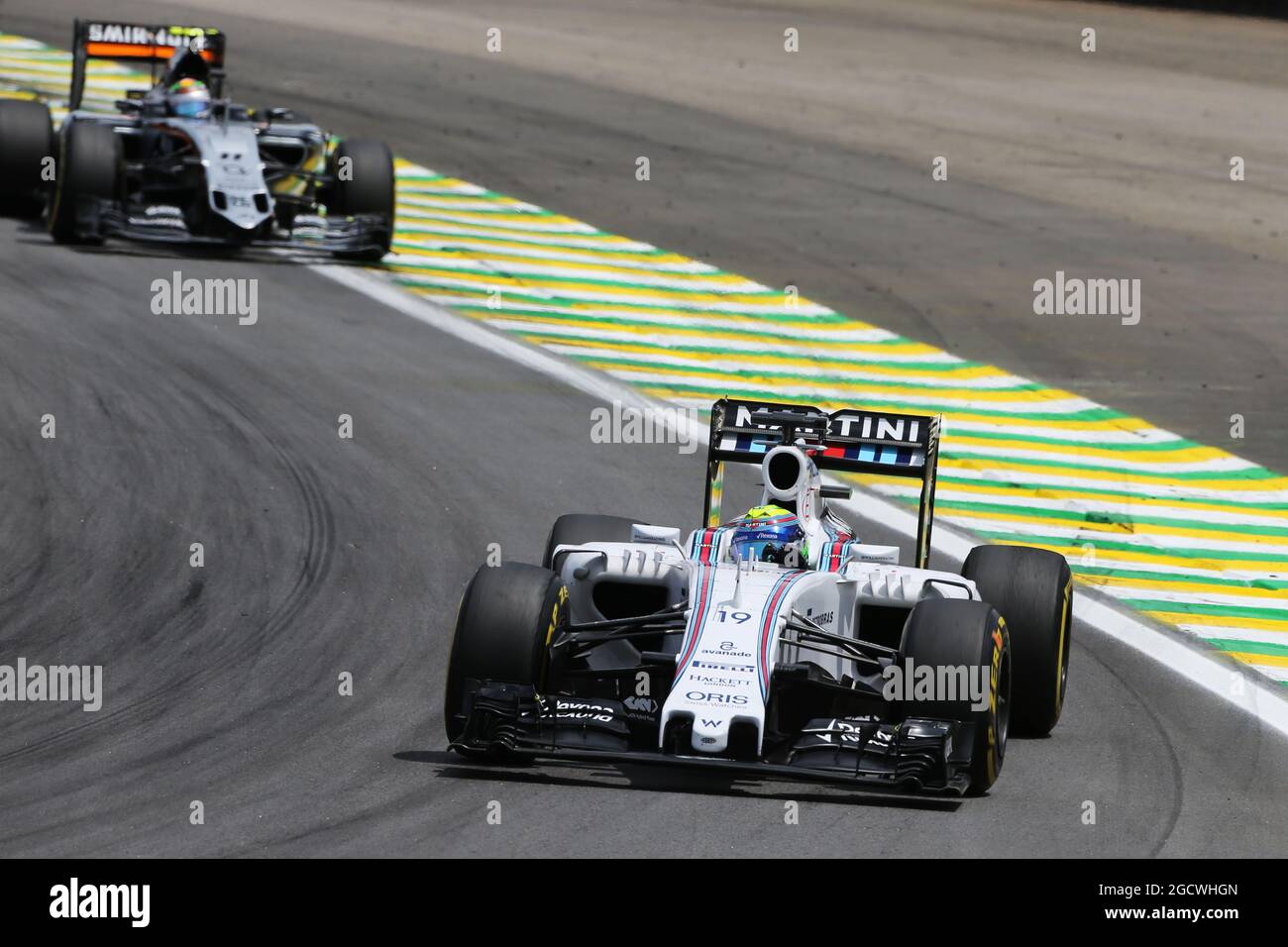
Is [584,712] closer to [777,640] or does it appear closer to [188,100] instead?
[777,640]

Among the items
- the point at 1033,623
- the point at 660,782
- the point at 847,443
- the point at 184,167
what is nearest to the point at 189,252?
the point at 184,167

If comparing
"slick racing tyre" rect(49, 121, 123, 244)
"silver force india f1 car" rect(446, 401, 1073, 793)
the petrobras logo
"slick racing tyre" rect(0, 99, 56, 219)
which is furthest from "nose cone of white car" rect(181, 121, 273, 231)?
the petrobras logo

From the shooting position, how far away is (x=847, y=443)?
38.5 ft

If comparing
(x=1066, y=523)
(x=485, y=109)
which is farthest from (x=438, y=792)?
(x=485, y=109)

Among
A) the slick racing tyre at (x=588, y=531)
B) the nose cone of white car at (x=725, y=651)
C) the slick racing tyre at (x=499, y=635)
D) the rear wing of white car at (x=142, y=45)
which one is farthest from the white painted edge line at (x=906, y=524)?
the slick racing tyre at (x=499, y=635)

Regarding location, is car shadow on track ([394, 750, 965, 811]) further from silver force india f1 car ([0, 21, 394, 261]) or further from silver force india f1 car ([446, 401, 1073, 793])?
silver force india f1 car ([0, 21, 394, 261])

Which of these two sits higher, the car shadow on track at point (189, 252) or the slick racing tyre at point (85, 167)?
the slick racing tyre at point (85, 167)

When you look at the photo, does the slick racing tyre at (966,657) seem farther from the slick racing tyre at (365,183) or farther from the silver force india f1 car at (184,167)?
the slick racing tyre at (365,183)

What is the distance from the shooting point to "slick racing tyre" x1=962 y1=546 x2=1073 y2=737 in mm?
11039

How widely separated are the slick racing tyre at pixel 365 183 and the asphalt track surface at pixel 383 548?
3.45 feet

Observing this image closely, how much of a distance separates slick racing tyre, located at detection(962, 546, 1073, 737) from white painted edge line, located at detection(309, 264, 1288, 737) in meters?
1.47

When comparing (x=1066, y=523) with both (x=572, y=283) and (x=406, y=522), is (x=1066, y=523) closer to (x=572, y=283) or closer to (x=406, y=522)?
(x=406, y=522)

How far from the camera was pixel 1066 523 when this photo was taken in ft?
52.5

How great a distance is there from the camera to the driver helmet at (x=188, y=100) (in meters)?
22.3
